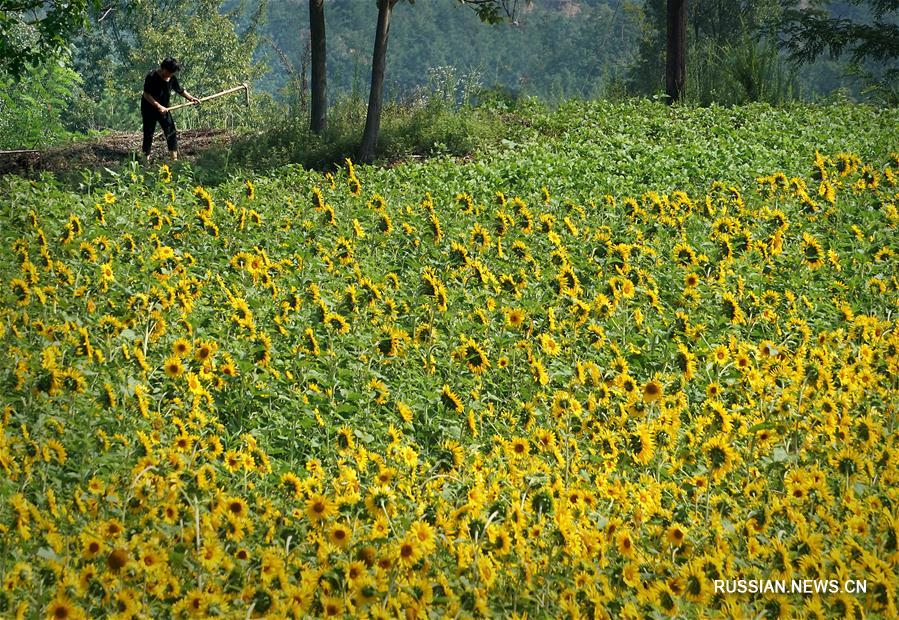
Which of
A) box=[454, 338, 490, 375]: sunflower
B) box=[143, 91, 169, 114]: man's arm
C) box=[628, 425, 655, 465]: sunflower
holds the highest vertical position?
box=[143, 91, 169, 114]: man's arm

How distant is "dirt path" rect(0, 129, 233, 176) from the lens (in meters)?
14.6

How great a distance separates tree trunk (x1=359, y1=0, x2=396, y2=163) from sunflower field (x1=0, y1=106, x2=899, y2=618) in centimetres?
424

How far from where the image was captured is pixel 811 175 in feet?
32.3

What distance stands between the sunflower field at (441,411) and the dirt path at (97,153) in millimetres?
6162

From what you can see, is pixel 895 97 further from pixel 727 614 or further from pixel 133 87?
pixel 133 87

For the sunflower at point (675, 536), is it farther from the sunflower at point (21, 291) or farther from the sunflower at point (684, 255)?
the sunflower at point (684, 255)

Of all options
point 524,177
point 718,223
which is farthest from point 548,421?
point 524,177

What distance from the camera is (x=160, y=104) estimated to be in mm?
13719

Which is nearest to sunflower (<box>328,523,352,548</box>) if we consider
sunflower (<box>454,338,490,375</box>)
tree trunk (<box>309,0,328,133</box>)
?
sunflower (<box>454,338,490,375</box>)

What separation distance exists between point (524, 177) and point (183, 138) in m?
7.95

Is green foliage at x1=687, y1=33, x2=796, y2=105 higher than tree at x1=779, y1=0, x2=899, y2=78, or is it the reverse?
tree at x1=779, y1=0, x2=899, y2=78

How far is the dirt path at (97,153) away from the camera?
1456 centimetres

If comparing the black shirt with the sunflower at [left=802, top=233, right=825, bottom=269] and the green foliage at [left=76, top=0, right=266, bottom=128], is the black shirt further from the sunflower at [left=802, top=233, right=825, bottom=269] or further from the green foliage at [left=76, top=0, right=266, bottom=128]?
the green foliage at [left=76, top=0, right=266, bottom=128]

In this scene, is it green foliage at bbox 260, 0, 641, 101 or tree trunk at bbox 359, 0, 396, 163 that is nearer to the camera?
tree trunk at bbox 359, 0, 396, 163
